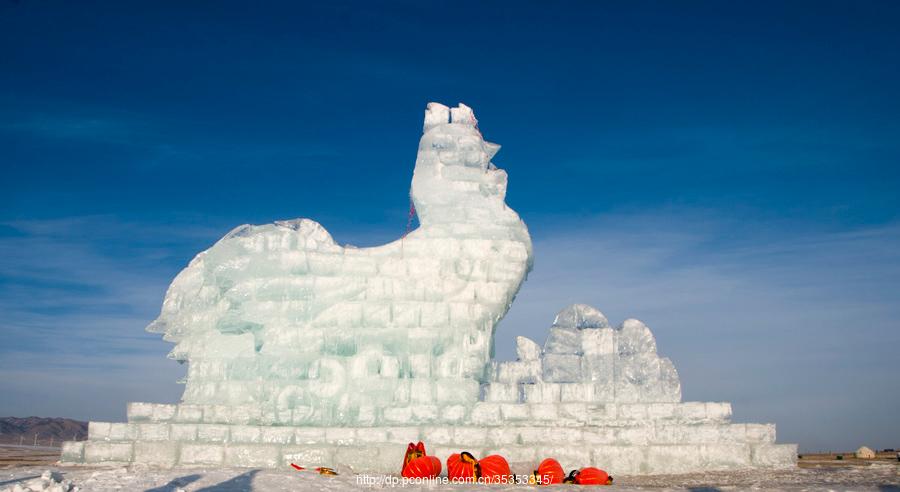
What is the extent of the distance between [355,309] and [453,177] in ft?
18.6

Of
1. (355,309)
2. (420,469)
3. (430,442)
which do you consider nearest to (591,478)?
(420,469)


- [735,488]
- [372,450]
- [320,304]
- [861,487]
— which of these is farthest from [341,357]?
[861,487]

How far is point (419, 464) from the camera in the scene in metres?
22.2

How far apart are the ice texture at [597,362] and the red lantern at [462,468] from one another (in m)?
6.05

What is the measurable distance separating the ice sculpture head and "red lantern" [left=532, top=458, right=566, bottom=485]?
29.8 feet

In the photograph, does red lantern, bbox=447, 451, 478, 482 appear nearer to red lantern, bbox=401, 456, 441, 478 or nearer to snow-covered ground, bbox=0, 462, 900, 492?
red lantern, bbox=401, 456, 441, 478

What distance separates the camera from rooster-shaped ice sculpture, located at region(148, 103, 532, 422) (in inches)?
1059

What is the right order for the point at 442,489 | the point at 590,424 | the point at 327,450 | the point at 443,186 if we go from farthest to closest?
the point at 443,186, the point at 590,424, the point at 327,450, the point at 442,489

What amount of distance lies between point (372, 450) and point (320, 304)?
519 cm

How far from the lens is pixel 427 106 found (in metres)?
30.0

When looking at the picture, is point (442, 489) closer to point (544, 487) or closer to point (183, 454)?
point (544, 487)

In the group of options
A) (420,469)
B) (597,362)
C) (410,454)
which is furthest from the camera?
(597,362)

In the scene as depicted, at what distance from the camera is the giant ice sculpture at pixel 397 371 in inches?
994

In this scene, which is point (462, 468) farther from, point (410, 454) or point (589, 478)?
point (589, 478)
